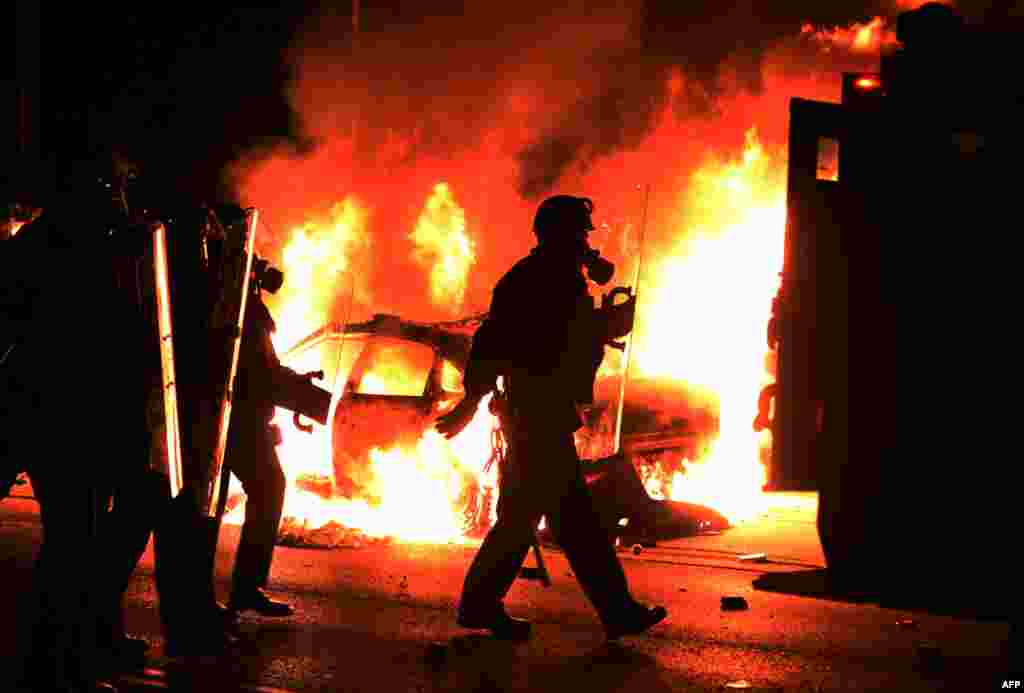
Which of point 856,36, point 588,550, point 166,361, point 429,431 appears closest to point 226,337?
point 166,361

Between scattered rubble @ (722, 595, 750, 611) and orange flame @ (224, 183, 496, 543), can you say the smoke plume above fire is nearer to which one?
Result: orange flame @ (224, 183, 496, 543)

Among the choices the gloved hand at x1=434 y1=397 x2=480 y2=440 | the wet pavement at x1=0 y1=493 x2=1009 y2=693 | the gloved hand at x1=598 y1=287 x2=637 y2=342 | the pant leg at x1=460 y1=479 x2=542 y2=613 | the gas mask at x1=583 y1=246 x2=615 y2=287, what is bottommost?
the wet pavement at x1=0 y1=493 x2=1009 y2=693

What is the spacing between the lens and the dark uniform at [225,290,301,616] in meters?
5.33

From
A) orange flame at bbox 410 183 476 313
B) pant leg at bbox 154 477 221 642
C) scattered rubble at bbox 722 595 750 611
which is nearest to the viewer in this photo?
pant leg at bbox 154 477 221 642

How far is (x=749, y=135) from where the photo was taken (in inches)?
848

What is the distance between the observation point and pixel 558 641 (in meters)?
5.07

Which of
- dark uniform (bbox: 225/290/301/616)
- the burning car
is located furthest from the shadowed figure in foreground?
the burning car

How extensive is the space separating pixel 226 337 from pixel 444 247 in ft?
66.7

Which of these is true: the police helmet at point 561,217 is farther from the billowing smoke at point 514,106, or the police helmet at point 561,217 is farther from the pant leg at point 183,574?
the billowing smoke at point 514,106

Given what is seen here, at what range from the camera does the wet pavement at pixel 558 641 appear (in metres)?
4.28

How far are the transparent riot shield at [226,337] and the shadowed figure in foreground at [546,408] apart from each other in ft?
3.32

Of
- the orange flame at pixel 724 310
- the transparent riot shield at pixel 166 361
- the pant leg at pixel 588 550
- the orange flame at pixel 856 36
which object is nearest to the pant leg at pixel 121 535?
the transparent riot shield at pixel 166 361

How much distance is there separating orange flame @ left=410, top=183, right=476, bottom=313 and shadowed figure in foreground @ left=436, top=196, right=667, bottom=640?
63.1 feet

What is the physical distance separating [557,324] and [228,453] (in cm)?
158
